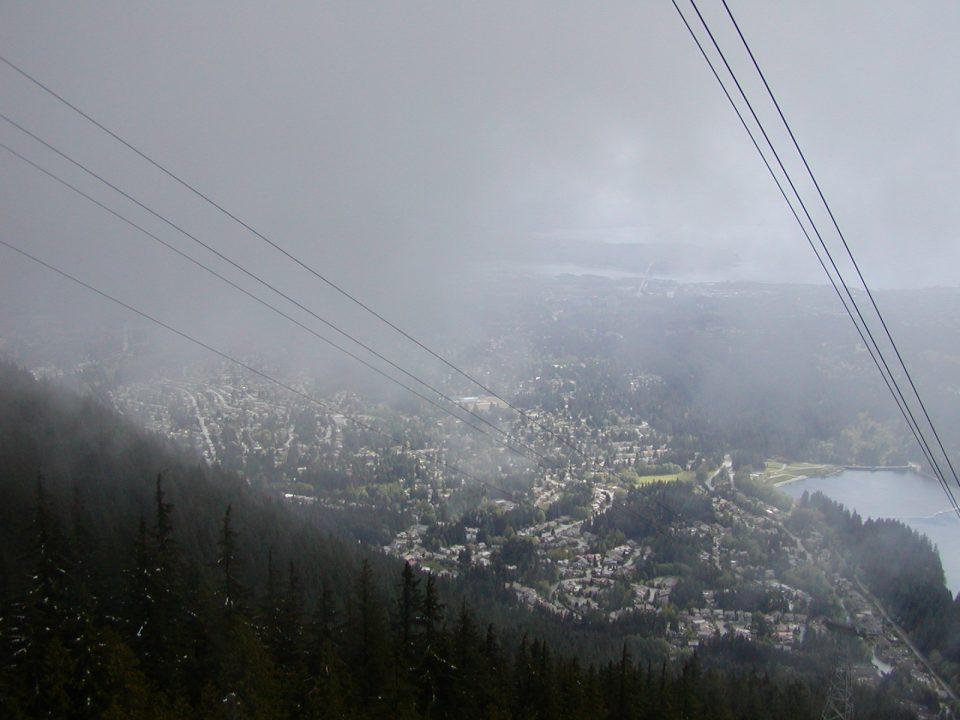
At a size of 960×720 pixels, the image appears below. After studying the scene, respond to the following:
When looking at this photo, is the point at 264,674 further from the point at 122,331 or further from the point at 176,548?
the point at 122,331

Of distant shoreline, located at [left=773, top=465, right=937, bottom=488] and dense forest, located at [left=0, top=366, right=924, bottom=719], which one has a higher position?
distant shoreline, located at [left=773, top=465, right=937, bottom=488]

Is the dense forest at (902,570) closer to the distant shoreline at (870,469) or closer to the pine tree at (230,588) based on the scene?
the distant shoreline at (870,469)

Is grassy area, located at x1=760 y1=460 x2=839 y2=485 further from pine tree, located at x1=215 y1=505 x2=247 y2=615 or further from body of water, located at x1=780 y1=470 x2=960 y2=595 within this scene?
pine tree, located at x1=215 y1=505 x2=247 y2=615

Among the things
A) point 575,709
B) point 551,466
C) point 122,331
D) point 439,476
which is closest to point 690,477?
point 551,466

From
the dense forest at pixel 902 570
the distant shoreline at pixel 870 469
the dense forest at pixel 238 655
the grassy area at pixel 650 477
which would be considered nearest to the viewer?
the dense forest at pixel 238 655

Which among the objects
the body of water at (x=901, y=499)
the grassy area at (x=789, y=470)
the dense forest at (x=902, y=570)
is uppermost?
the grassy area at (x=789, y=470)

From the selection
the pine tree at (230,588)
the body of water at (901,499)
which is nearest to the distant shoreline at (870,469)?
the body of water at (901,499)

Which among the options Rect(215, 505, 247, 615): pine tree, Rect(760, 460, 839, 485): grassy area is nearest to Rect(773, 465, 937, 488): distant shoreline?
Rect(760, 460, 839, 485): grassy area
